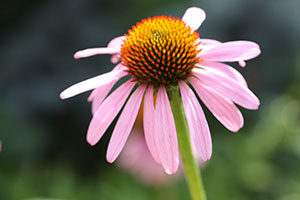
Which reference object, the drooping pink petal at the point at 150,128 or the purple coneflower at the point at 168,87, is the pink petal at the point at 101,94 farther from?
the drooping pink petal at the point at 150,128

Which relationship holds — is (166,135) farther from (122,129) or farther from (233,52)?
(233,52)

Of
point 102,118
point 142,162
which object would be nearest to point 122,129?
point 102,118

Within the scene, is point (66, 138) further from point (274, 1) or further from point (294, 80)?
point (274, 1)

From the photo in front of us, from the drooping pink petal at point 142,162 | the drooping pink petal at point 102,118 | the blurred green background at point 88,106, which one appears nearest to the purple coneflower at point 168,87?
the drooping pink petal at point 102,118

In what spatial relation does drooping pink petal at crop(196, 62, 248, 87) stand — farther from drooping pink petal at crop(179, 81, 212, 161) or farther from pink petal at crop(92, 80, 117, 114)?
pink petal at crop(92, 80, 117, 114)

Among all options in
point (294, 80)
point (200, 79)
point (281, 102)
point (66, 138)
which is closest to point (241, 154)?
point (281, 102)

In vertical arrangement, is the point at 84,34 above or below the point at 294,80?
above
